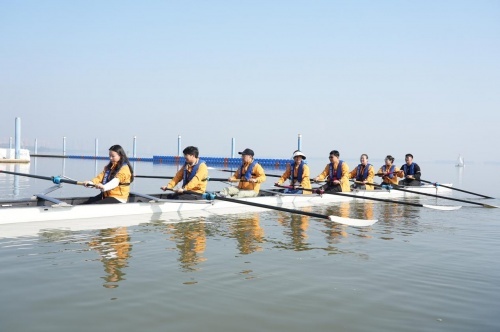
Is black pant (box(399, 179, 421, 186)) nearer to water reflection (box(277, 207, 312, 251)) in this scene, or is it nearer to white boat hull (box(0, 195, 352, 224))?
white boat hull (box(0, 195, 352, 224))

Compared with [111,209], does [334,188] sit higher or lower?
→ higher

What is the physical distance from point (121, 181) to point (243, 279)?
5286 mm

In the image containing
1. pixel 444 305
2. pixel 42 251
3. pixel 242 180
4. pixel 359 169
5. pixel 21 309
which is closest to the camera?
pixel 21 309

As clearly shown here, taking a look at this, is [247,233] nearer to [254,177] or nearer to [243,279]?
[243,279]

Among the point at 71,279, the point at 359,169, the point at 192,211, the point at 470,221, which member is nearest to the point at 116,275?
the point at 71,279

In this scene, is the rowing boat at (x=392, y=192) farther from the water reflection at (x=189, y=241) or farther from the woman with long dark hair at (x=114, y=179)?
the woman with long dark hair at (x=114, y=179)

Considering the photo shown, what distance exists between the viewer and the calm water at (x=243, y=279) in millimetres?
4277

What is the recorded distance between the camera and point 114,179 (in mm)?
9750

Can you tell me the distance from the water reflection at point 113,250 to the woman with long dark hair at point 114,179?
131cm

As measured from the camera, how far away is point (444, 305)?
4.84m

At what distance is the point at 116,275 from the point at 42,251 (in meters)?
1.82

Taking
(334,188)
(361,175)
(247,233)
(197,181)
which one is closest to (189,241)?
(247,233)

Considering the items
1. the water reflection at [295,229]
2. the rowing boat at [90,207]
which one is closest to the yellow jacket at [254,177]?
the rowing boat at [90,207]

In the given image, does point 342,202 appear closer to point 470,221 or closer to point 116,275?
point 470,221
